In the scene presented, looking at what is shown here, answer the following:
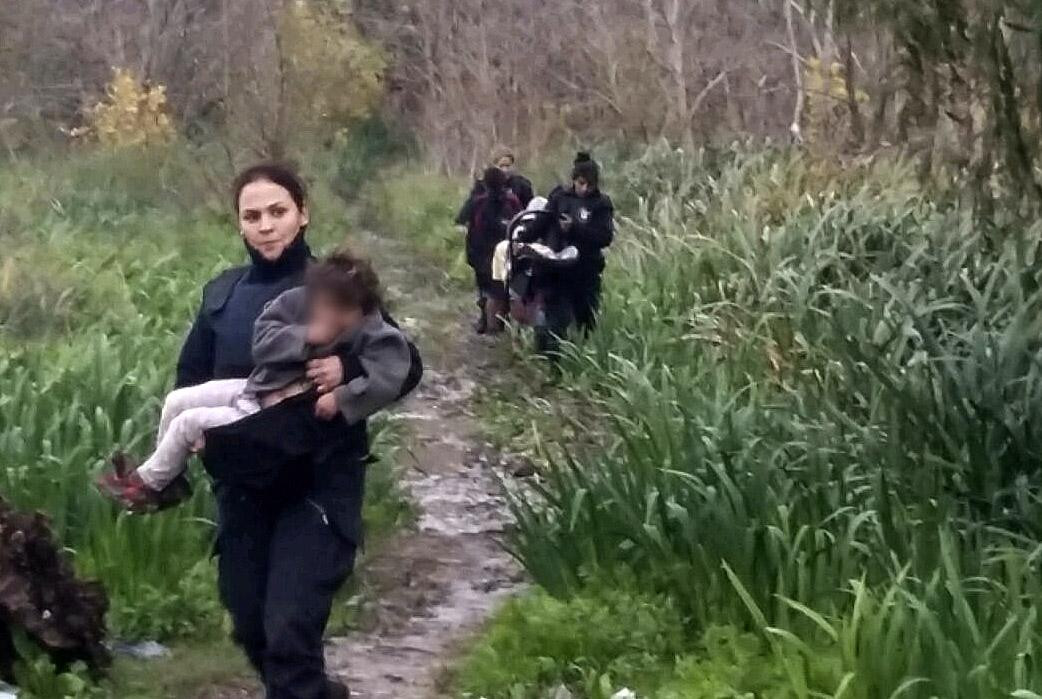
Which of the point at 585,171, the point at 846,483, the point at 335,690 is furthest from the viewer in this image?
the point at 585,171

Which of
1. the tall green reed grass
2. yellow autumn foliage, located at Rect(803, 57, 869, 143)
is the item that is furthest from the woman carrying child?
yellow autumn foliage, located at Rect(803, 57, 869, 143)

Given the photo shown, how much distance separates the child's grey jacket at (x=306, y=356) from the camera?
3.71 metres

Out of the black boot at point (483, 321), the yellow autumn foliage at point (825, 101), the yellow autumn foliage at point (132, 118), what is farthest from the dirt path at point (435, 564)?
the yellow autumn foliage at point (132, 118)

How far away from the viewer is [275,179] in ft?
12.7

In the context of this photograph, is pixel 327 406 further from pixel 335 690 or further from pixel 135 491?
pixel 335 690

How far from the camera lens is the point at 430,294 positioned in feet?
52.5

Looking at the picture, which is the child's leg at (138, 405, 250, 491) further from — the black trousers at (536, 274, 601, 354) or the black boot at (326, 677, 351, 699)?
the black trousers at (536, 274, 601, 354)

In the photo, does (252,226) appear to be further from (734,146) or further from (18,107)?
(18,107)

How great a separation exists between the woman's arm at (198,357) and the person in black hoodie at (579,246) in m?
6.14

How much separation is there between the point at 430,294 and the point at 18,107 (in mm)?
15702

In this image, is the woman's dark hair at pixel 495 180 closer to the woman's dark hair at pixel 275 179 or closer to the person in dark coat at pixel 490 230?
the person in dark coat at pixel 490 230

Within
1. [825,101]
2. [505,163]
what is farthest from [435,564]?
[825,101]

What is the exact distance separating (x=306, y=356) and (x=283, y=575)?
54 centimetres

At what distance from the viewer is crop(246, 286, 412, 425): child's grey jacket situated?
371 centimetres
